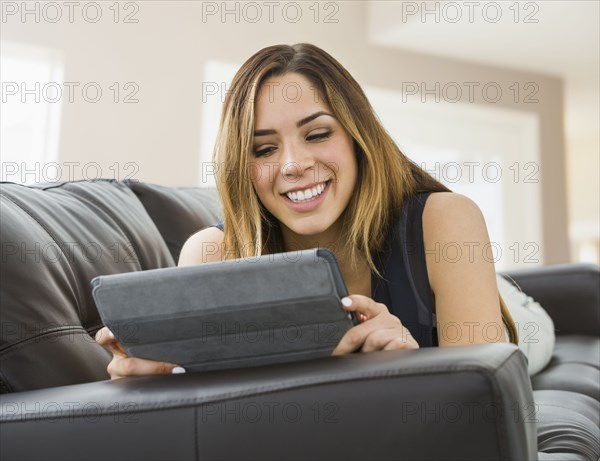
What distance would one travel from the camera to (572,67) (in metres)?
6.22

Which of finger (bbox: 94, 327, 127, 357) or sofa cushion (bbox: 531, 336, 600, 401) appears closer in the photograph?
finger (bbox: 94, 327, 127, 357)

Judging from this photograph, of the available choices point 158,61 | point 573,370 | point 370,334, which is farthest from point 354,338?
point 158,61

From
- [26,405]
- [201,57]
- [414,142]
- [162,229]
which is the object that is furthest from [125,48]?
[26,405]

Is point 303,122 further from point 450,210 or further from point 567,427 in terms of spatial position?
point 567,427

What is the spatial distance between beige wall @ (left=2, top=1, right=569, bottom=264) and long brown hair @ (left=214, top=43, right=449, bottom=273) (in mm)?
3013

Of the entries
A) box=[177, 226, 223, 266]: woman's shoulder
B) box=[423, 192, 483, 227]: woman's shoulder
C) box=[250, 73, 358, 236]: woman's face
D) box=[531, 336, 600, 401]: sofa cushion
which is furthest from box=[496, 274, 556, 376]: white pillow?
box=[177, 226, 223, 266]: woman's shoulder

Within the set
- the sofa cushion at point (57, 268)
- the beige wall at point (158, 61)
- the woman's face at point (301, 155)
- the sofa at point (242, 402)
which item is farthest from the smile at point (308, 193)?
the beige wall at point (158, 61)

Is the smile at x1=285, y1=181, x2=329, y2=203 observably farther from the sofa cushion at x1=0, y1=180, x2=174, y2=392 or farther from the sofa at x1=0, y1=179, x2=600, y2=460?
the sofa at x1=0, y1=179, x2=600, y2=460

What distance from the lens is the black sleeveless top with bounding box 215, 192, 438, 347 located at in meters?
1.44

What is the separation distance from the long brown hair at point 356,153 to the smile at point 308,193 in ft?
0.27

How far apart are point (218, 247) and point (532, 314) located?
3.17ft

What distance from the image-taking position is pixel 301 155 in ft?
4.82

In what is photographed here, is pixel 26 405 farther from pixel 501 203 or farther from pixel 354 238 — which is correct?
pixel 501 203

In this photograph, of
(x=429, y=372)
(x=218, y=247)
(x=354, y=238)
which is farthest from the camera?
(x=218, y=247)
